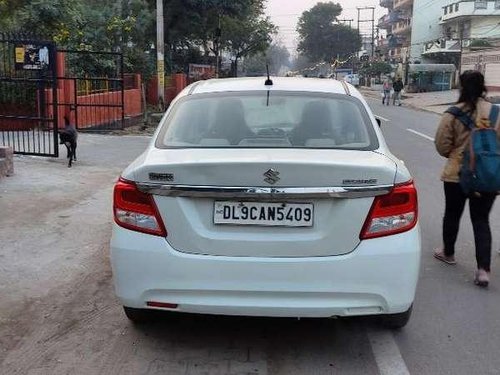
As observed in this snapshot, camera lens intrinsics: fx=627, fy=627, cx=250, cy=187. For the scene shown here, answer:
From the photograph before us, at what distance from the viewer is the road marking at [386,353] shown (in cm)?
351

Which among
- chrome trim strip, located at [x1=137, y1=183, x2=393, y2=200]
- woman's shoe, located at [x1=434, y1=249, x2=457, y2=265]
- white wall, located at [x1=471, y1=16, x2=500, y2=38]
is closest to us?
chrome trim strip, located at [x1=137, y1=183, x2=393, y2=200]

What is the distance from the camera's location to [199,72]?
3675cm

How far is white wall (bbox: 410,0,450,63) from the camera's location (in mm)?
71312

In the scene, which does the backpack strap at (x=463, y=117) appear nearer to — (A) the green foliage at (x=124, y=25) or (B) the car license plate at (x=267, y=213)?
(B) the car license plate at (x=267, y=213)

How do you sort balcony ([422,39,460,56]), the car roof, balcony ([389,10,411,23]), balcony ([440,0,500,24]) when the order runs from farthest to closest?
balcony ([389,10,411,23])
balcony ([422,39,460,56])
balcony ([440,0,500,24])
the car roof

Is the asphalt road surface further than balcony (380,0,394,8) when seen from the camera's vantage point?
No

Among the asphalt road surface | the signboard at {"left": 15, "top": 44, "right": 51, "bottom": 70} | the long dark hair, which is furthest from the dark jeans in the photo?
the signboard at {"left": 15, "top": 44, "right": 51, "bottom": 70}

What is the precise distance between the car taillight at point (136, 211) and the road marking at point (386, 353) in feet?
4.74

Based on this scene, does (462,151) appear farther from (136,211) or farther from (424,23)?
(424,23)

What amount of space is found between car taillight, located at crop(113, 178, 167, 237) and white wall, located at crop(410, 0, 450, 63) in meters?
70.8

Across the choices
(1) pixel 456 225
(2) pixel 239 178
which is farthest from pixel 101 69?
(2) pixel 239 178

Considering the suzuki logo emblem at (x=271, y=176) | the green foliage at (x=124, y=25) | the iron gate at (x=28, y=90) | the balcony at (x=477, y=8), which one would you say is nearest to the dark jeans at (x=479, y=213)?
the suzuki logo emblem at (x=271, y=176)

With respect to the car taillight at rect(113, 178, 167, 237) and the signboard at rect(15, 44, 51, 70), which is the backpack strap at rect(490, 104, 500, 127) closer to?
A: the car taillight at rect(113, 178, 167, 237)

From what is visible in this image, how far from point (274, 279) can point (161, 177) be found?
0.81m
